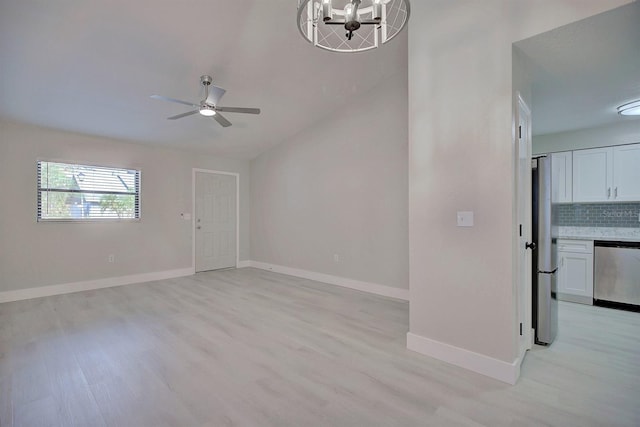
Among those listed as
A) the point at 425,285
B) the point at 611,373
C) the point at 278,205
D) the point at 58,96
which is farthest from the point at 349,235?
the point at 58,96

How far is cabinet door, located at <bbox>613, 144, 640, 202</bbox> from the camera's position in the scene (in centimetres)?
371

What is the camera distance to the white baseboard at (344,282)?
4.25m

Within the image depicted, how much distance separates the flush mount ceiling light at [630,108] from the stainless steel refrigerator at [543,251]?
4.33 ft

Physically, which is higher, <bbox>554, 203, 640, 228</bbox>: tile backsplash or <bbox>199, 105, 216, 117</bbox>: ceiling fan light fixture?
<bbox>199, 105, 216, 117</bbox>: ceiling fan light fixture

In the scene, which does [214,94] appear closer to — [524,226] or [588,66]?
[524,226]

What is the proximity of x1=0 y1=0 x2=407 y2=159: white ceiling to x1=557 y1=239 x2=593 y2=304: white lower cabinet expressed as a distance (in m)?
3.34

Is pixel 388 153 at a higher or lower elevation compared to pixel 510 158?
higher

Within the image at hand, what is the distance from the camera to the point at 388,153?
4.36 meters

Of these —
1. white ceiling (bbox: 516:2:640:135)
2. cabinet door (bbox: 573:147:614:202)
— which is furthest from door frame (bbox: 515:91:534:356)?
cabinet door (bbox: 573:147:614:202)

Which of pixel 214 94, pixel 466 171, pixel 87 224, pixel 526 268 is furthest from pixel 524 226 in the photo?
pixel 87 224

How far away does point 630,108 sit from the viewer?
3.13m

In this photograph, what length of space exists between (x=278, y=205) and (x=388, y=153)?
8.76 ft

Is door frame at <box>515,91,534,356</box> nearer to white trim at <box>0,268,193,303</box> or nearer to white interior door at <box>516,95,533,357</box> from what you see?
white interior door at <box>516,95,533,357</box>

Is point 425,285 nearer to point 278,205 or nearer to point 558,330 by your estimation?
point 558,330
